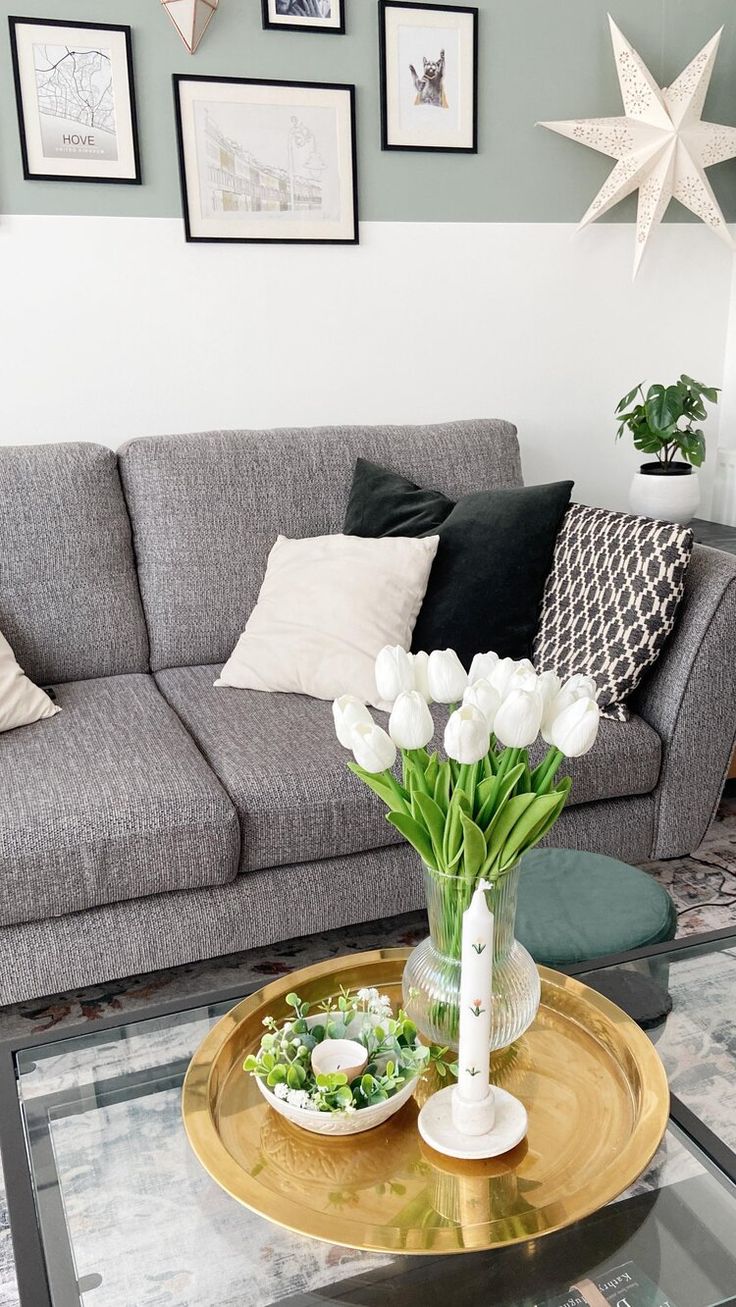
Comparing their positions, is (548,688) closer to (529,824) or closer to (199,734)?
(529,824)

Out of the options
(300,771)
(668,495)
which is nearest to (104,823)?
(300,771)

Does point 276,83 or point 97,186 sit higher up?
point 276,83

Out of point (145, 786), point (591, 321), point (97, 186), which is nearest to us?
point (145, 786)

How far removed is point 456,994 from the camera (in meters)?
1.07

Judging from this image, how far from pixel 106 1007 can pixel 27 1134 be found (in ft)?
2.53

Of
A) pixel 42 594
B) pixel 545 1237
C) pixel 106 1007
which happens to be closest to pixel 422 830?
pixel 545 1237

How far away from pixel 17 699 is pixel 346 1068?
1.15 meters

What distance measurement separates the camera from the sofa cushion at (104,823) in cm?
161

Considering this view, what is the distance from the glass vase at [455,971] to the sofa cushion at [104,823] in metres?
0.66

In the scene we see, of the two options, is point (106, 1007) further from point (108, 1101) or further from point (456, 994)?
point (456, 994)

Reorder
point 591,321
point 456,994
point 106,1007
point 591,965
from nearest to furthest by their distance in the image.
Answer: point 456,994
point 591,965
point 106,1007
point 591,321

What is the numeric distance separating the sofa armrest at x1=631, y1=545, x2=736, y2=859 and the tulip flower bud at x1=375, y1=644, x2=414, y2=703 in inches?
43.7

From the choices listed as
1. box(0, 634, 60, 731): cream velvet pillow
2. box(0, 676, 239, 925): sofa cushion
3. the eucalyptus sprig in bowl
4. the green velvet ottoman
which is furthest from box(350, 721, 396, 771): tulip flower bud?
box(0, 634, 60, 731): cream velvet pillow

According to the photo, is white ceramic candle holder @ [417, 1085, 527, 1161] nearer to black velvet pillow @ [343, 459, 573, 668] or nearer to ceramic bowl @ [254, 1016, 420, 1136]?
ceramic bowl @ [254, 1016, 420, 1136]
